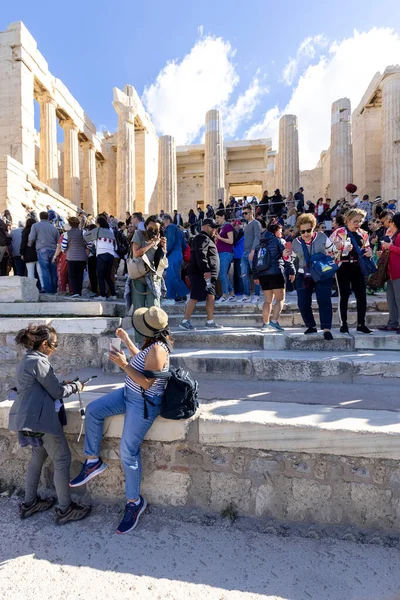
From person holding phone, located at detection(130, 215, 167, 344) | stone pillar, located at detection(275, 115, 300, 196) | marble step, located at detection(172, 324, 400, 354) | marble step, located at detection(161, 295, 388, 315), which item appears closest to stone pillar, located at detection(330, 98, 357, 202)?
stone pillar, located at detection(275, 115, 300, 196)

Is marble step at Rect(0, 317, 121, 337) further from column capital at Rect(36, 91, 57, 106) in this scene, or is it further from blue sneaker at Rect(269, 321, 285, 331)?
column capital at Rect(36, 91, 57, 106)

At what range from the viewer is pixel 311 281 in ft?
14.0

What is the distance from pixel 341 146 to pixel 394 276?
707 inches

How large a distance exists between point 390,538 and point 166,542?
54.0 inches

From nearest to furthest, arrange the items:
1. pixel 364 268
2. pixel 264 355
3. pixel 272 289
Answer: pixel 264 355
pixel 364 268
pixel 272 289

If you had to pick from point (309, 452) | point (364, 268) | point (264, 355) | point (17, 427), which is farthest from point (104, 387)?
point (364, 268)

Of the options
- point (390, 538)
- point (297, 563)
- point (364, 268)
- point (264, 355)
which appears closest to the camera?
point (297, 563)

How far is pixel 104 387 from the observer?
3297 millimetres

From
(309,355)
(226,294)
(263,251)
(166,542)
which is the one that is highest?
(263,251)

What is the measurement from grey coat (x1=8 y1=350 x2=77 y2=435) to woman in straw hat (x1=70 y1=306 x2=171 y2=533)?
0.25m

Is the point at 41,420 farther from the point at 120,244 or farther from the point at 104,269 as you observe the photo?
the point at 120,244

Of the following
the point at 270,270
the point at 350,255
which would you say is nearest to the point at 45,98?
the point at 270,270

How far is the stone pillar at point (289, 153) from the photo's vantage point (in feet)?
64.1

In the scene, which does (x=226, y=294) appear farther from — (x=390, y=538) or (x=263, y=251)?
(x=390, y=538)
